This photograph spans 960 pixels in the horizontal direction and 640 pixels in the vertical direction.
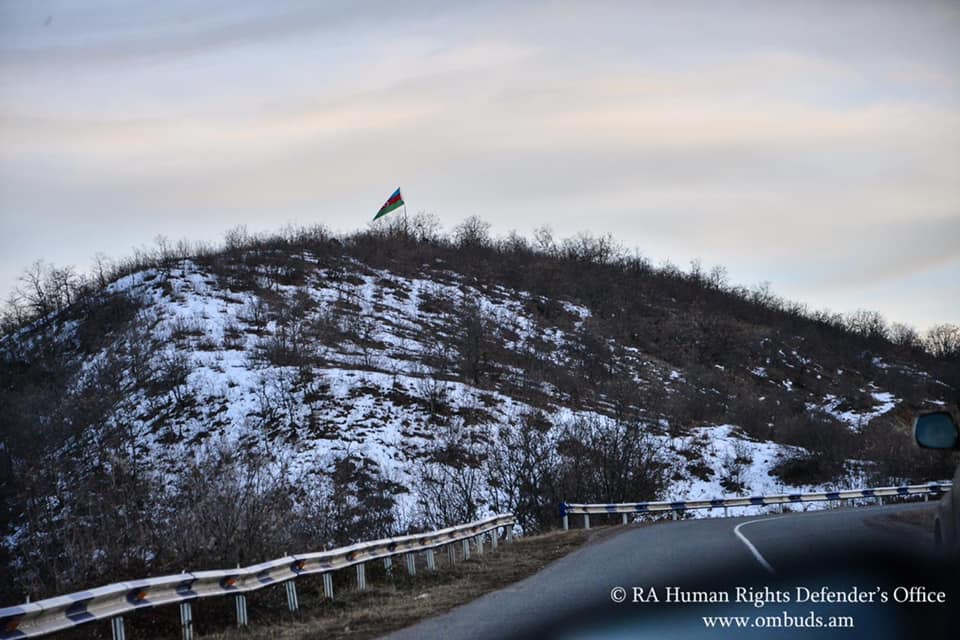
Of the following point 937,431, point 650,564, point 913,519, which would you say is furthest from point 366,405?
point 937,431

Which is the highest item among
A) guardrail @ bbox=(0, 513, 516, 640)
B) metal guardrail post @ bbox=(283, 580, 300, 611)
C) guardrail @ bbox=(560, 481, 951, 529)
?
guardrail @ bbox=(0, 513, 516, 640)

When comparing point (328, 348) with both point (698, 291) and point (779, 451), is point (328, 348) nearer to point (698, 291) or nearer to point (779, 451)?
point (779, 451)

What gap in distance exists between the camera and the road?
36.3ft

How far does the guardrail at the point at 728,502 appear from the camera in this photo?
30.8 meters

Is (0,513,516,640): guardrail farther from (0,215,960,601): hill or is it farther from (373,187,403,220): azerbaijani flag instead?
(373,187,403,220): azerbaijani flag

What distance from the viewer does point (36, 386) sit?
59.6 metres

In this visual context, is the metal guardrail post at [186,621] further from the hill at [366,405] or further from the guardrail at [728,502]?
the guardrail at [728,502]

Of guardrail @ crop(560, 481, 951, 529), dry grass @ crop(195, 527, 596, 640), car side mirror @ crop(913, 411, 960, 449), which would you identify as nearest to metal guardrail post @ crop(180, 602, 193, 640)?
dry grass @ crop(195, 527, 596, 640)

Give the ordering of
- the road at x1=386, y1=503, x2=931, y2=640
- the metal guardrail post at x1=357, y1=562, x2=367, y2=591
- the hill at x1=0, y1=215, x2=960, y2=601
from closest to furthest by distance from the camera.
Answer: the road at x1=386, y1=503, x2=931, y2=640 < the metal guardrail post at x1=357, y1=562, x2=367, y2=591 < the hill at x1=0, y1=215, x2=960, y2=601

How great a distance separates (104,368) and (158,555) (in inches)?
1826

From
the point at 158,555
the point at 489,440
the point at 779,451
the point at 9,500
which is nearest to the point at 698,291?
the point at 779,451

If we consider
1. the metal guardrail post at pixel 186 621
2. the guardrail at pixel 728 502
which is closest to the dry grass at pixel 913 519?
the guardrail at pixel 728 502

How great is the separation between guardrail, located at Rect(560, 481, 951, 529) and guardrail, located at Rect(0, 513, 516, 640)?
44.3 ft

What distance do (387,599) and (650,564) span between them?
398cm
